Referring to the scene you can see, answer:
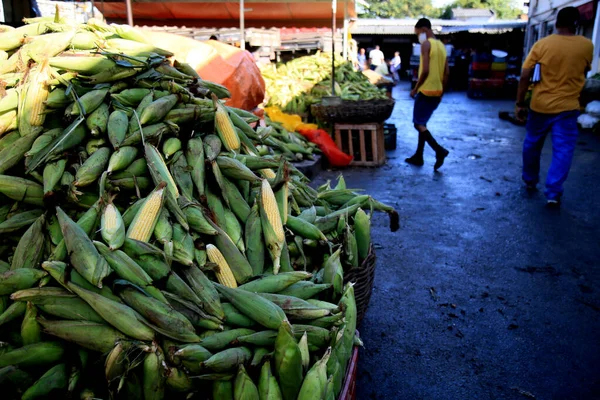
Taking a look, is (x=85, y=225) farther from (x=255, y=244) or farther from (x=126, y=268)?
(x=255, y=244)

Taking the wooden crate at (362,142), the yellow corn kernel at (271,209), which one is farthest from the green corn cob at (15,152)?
the wooden crate at (362,142)

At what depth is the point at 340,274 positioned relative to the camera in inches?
79.7

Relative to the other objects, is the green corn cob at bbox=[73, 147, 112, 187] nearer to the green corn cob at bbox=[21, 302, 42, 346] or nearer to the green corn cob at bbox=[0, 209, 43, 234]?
the green corn cob at bbox=[0, 209, 43, 234]

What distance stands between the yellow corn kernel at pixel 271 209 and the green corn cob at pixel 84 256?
2.31 feet

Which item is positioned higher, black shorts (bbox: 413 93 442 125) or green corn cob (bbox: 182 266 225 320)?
black shorts (bbox: 413 93 442 125)

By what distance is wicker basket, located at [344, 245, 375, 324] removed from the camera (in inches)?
97.0

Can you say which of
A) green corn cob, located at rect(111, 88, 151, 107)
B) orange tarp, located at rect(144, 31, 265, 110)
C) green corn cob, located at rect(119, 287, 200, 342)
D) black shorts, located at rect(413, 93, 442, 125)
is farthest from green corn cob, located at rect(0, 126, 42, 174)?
black shorts, located at rect(413, 93, 442, 125)

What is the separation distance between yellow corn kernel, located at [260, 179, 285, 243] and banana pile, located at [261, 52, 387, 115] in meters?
5.93

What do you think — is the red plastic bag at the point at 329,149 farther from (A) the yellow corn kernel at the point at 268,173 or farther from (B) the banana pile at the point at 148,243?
(A) the yellow corn kernel at the point at 268,173

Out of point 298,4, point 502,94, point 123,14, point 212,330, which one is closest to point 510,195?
point 212,330

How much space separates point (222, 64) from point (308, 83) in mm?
4963

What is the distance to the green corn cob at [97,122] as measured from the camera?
2070 millimetres

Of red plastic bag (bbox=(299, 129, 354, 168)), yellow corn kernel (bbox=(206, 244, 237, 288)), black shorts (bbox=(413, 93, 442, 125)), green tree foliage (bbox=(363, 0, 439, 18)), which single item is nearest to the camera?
yellow corn kernel (bbox=(206, 244, 237, 288))

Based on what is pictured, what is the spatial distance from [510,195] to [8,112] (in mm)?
5266
